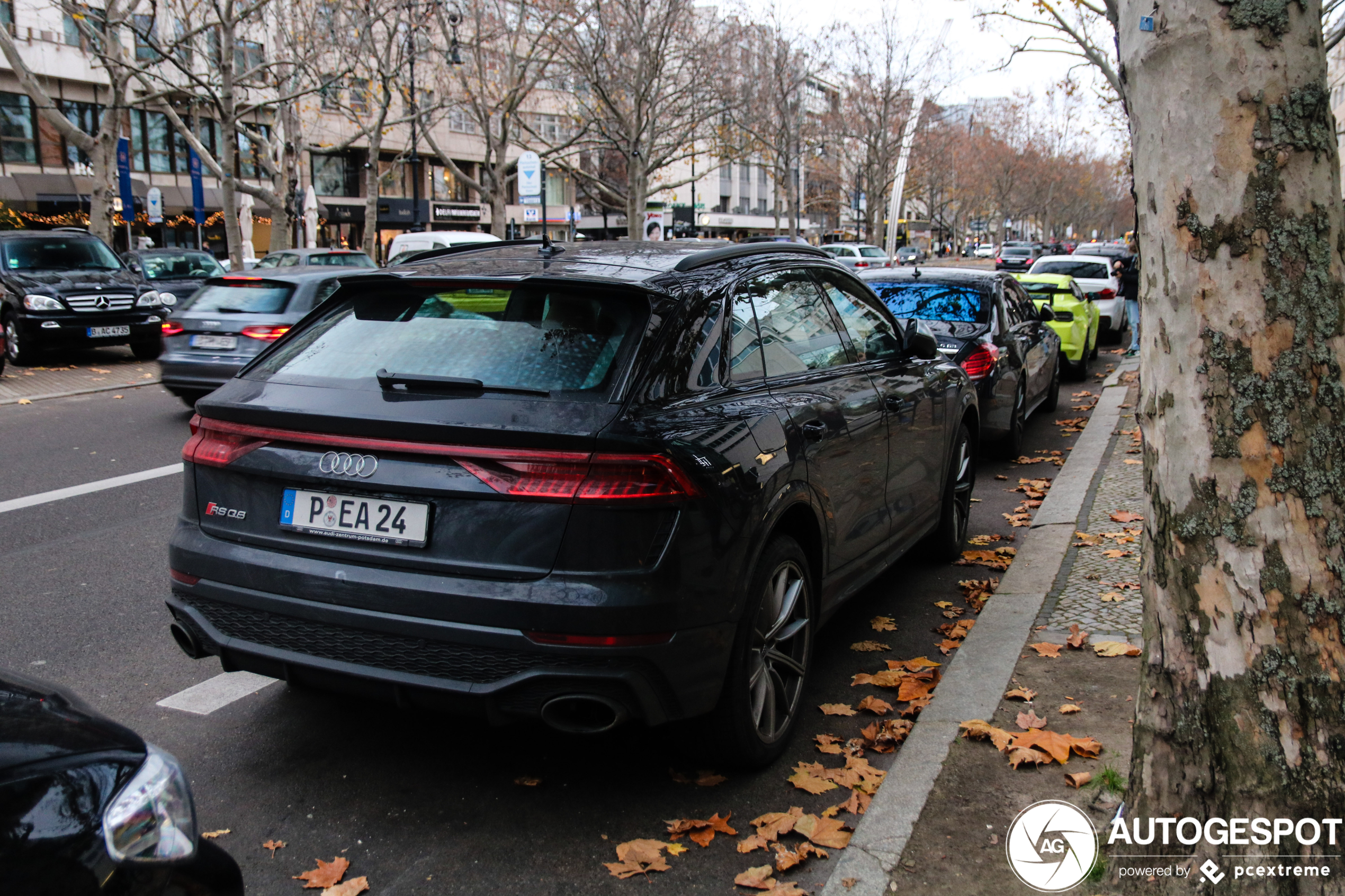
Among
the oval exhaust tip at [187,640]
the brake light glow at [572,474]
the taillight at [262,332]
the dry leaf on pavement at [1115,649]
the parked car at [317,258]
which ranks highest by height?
the parked car at [317,258]

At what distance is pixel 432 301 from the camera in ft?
12.2

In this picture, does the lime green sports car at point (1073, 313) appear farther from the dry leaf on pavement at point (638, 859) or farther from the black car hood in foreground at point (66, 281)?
the black car hood in foreground at point (66, 281)

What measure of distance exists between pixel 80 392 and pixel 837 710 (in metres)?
12.2

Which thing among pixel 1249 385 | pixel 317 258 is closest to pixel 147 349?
pixel 317 258

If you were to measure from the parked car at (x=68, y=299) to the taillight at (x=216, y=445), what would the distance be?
43.1 feet

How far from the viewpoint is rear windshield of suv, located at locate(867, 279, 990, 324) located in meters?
9.52

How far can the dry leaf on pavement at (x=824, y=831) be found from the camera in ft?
10.7

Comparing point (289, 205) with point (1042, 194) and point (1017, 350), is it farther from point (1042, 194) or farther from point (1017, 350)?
point (1042, 194)

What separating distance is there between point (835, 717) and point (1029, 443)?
7056mm

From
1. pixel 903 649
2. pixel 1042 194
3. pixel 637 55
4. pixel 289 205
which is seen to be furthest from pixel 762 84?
pixel 1042 194

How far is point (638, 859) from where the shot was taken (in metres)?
3.17

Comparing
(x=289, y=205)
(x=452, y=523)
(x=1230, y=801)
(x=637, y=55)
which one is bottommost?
(x=1230, y=801)

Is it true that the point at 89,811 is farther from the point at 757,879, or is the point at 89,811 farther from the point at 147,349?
the point at 147,349

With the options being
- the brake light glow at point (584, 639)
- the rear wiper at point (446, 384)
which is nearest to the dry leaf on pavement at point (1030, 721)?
the brake light glow at point (584, 639)
